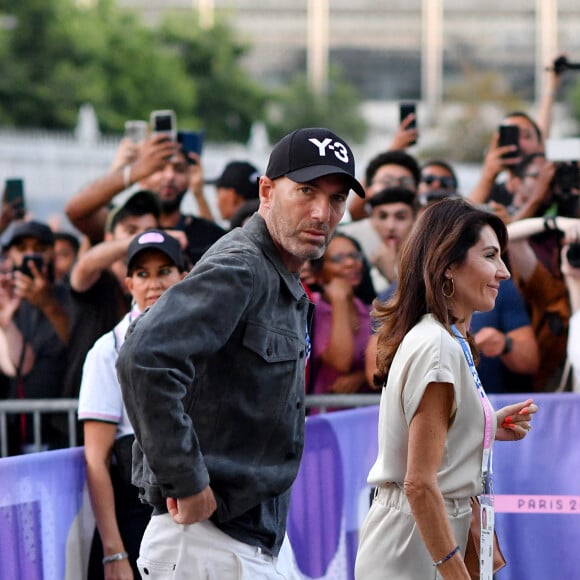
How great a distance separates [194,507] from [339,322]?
3627 mm

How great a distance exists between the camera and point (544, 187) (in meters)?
7.22

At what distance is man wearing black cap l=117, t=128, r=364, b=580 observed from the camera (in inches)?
125

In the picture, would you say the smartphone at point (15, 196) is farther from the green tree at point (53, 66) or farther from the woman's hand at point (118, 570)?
the green tree at point (53, 66)

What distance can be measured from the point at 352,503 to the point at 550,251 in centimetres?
217

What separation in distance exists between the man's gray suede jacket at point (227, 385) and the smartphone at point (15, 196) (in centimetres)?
515

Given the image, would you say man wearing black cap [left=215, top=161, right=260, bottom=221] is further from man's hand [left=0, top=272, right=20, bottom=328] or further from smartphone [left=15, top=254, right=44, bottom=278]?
man's hand [left=0, top=272, right=20, bottom=328]

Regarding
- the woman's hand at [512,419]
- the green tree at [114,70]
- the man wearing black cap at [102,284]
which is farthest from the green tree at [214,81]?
the woman's hand at [512,419]

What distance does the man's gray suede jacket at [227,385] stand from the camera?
316 centimetres

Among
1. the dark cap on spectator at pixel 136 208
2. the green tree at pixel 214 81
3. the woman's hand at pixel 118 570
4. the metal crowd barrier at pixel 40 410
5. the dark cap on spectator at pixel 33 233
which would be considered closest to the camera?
the woman's hand at pixel 118 570

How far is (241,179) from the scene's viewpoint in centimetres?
814

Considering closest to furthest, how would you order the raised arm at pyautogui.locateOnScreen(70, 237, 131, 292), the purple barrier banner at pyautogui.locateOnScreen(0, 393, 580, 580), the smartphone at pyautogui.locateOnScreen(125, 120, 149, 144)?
the purple barrier banner at pyautogui.locateOnScreen(0, 393, 580, 580) < the raised arm at pyautogui.locateOnScreen(70, 237, 131, 292) < the smartphone at pyautogui.locateOnScreen(125, 120, 149, 144)

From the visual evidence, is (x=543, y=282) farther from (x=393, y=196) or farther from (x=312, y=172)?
(x=312, y=172)

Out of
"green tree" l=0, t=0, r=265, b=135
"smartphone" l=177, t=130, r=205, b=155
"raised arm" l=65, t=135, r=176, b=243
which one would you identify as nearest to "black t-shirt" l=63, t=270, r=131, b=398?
"raised arm" l=65, t=135, r=176, b=243

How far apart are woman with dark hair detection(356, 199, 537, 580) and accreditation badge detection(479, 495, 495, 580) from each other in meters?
0.03
